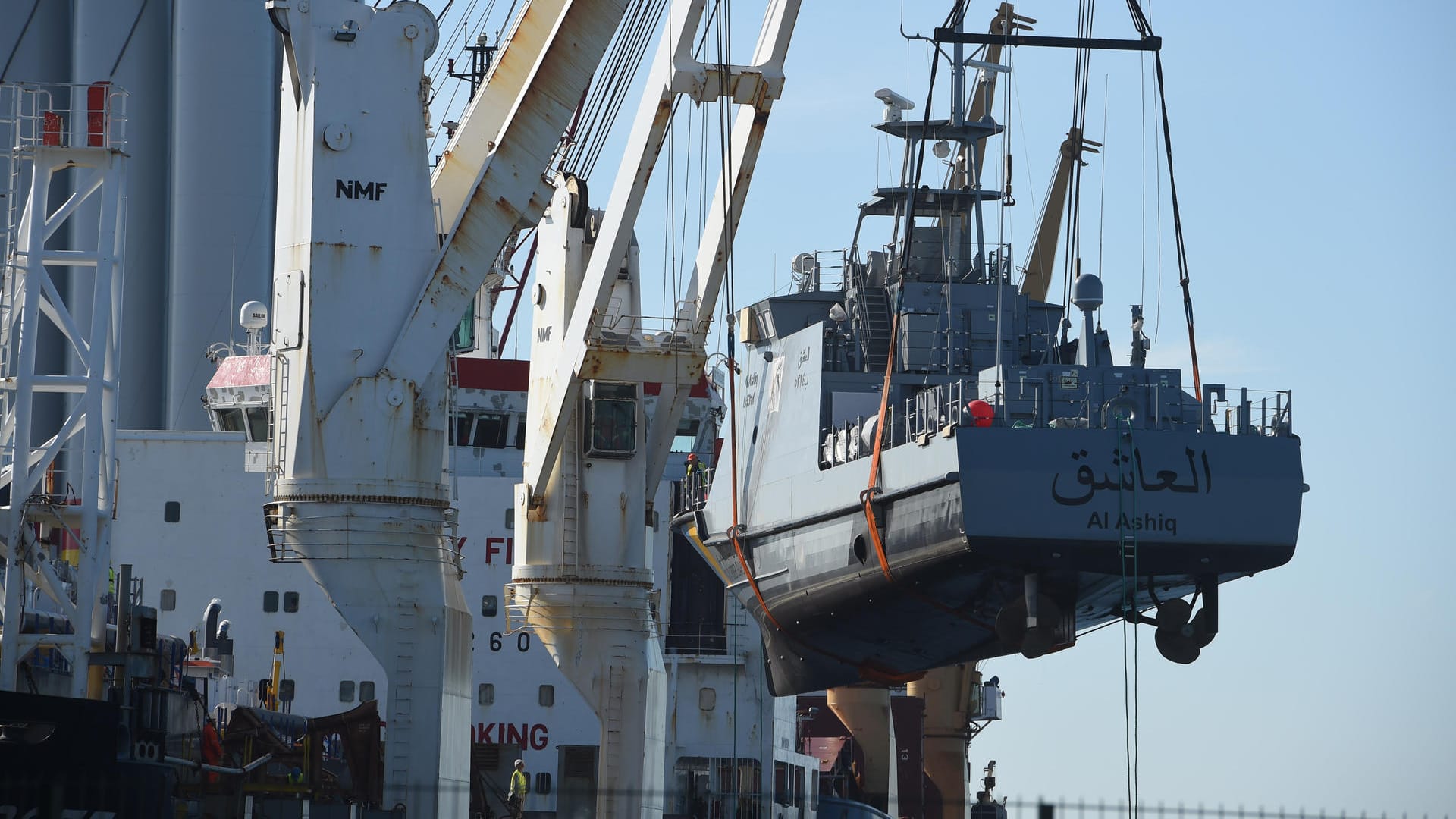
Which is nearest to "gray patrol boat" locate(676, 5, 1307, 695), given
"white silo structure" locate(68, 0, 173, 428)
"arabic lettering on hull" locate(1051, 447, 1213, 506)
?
"arabic lettering on hull" locate(1051, 447, 1213, 506)

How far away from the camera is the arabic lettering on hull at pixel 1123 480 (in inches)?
829

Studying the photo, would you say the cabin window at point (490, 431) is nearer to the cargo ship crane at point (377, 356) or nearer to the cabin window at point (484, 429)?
the cabin window at point (484, 429)

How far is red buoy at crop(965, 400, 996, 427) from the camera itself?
2153 centimetres

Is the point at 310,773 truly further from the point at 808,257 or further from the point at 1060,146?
the point at 1060,146

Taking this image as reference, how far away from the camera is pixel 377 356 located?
19375 mm

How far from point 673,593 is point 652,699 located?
1052cm

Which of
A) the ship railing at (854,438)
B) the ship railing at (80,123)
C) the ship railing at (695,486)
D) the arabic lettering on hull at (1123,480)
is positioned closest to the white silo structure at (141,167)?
the ship railing at (695,486)

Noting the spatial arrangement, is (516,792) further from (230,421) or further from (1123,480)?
(1123,480)

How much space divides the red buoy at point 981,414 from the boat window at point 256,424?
35.6 feet

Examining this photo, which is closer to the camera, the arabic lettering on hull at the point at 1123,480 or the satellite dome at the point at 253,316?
the arabic lettering on hull at the point at 1123,480

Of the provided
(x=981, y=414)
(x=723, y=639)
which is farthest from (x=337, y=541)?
(x=723, y=639)

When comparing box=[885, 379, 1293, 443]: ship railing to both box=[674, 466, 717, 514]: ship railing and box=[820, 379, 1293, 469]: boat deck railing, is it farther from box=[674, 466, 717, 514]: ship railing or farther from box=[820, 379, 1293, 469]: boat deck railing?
box=[674, 466, 717, 514]: ship railing

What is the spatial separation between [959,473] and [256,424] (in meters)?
11.2

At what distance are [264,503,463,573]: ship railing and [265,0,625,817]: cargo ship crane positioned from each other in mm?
16
